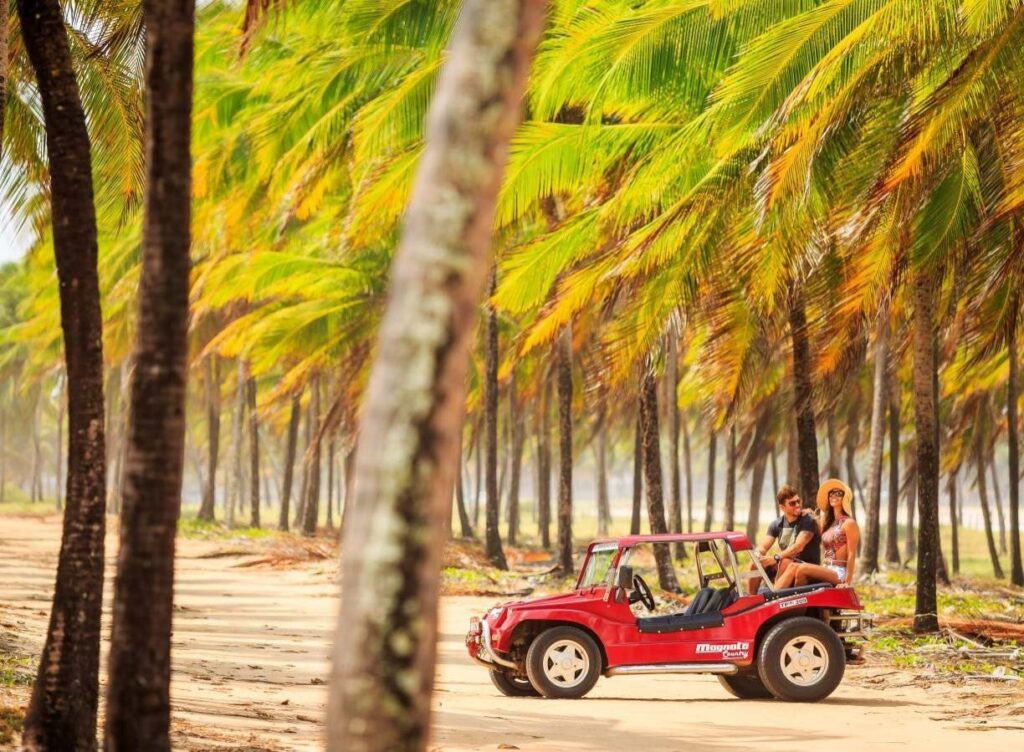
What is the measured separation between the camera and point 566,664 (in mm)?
10562

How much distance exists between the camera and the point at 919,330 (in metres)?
14.1

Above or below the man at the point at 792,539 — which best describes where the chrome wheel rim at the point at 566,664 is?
below

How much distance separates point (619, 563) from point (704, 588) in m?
0.74

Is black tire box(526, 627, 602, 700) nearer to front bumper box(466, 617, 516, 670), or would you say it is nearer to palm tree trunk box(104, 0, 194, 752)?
front bumper box(466, 617, 516, 670)

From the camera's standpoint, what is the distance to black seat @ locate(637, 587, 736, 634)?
34.7ft

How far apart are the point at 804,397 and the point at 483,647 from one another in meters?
5.56

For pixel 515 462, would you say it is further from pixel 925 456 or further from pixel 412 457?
pixel 412 457

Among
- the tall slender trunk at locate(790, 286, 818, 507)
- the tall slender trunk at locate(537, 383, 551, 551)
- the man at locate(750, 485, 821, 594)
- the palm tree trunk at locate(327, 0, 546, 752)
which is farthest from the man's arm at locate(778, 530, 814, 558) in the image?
the tall slender trunk at locate(537, 383, 551, 551)

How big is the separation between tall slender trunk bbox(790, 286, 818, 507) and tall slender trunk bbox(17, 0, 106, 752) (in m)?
9.12

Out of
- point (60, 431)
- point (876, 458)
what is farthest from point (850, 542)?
point (60, 431)

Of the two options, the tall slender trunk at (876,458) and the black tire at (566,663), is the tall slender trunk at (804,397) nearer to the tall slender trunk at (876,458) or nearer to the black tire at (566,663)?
the black tire at (566,663)

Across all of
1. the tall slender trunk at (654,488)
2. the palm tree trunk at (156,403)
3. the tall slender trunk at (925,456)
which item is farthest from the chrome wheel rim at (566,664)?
the tall slender trunk at (654,488)

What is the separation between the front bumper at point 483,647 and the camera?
34.5 ft

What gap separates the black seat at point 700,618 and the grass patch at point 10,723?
5124mm
